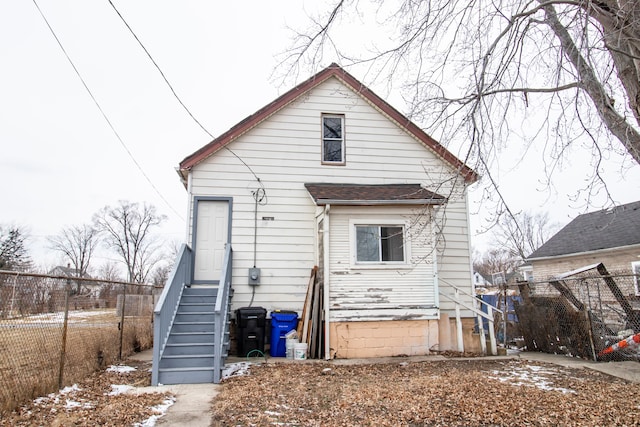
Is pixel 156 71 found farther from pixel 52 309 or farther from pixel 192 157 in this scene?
pixel 52 309

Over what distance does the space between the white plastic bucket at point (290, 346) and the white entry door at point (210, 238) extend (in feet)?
7.65

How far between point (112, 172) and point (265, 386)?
169 feet

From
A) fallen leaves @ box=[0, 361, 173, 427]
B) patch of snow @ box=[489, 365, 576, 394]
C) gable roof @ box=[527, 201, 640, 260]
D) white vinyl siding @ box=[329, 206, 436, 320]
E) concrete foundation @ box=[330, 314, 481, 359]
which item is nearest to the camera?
fallen leaves @ box=[0, 361, 173, 427]

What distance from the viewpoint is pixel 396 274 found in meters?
9.17

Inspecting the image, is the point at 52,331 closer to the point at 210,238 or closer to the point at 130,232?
the point at 210,238

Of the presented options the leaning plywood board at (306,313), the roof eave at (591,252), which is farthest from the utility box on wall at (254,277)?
the roof eave at (591,252)

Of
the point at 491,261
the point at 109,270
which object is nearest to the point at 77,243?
the point at 109,270

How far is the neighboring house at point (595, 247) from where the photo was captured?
17.2m

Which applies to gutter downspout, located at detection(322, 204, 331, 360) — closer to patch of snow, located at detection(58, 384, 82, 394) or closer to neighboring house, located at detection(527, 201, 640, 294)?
patch of snow, located at detection(58, 384, 82, 394)

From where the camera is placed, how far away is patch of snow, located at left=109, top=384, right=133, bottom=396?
5.73m

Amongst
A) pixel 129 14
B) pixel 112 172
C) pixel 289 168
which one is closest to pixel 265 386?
pixel 289 168

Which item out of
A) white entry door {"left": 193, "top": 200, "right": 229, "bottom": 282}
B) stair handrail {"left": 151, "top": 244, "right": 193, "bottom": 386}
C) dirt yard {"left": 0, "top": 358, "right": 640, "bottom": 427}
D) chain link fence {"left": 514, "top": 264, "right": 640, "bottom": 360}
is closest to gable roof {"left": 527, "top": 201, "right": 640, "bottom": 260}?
chain link fence {"left": 514, "top": 264, "right": 640, "bottom": 360}

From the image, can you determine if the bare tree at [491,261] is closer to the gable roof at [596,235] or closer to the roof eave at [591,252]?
the gable roof at [596,235]

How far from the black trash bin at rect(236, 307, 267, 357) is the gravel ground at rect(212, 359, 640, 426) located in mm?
1377
